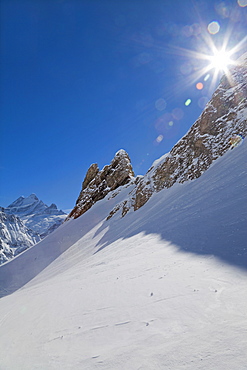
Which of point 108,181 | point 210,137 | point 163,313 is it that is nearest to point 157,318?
point 163,313

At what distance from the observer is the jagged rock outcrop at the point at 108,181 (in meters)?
42.0

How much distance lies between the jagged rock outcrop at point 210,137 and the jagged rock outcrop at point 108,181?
1828 centimetres

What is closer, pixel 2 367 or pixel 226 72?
pixel 2 367

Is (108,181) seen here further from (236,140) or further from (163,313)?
(163,313)

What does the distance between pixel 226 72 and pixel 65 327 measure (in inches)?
1053

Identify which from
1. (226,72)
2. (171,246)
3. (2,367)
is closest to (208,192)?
(171,246)

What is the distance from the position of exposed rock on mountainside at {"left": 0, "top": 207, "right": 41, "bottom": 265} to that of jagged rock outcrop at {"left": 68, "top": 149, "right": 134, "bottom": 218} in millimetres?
137272

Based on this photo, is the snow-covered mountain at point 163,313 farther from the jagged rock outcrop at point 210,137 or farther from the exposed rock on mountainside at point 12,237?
the exposed rock on mountainside at point 12,237

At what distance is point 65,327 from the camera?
11.5ft

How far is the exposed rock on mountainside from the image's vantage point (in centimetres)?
15169

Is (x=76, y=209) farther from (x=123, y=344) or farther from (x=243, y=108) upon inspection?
(x=123, y=344)

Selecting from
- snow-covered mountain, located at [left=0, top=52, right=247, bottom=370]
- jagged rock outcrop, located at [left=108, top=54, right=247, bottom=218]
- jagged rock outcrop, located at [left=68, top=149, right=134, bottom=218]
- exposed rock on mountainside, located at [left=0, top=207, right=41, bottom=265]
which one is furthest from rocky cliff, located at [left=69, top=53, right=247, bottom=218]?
exposed rock on mountainside, located at [left=0, top=207, right=41, bottom=265]

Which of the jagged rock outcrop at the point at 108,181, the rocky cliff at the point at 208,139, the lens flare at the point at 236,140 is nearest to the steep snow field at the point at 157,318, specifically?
the lens flare at the point at 236,140

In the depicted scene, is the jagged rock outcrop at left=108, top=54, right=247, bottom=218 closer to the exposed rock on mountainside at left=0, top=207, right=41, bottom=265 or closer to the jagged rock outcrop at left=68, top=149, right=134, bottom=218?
the jagged rock outcrop at left=68, top=149, right=134, bottom=218
